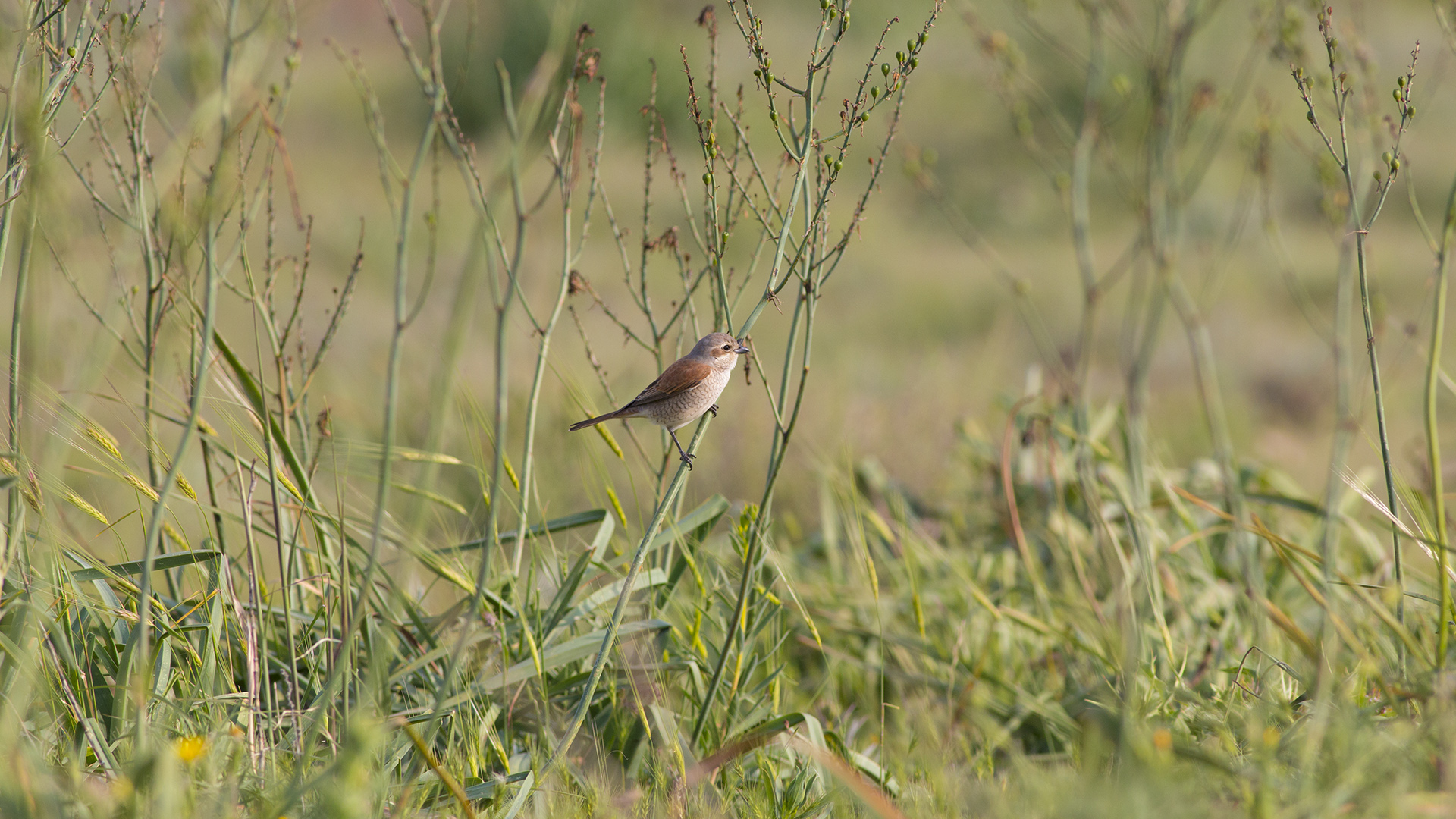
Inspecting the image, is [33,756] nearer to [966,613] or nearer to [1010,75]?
[1010,75]

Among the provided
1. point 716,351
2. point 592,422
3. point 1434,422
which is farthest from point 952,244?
point 1434,422

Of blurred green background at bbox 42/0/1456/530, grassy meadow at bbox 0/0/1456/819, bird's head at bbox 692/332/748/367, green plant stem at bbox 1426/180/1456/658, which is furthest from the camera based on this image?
blurred green background at bbox 42/0/1456/530

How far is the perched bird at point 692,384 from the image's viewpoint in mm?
2070

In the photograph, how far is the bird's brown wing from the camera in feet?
6.82

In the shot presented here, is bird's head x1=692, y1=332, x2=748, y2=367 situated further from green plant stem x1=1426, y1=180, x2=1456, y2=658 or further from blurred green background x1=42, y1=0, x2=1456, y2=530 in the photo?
green plant stem x1=1426, y1=180, x2=1456, y2=658

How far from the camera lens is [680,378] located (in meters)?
2.11

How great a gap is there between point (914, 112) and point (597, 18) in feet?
16.0

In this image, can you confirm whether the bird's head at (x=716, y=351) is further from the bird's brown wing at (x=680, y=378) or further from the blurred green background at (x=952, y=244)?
the blurred green background at (x=952, y=244)

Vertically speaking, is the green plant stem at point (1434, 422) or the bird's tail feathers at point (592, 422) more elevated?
the green plant stem at point (1434, 422)

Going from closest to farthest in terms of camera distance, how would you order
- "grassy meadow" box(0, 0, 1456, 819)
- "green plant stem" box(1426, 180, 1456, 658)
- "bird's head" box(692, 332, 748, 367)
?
1. "grassy meadow" box(0, 0, 1456, 819)
2. "green plant stem" box(1426, 180, 1456, 658)
3. "bird's head" box(692, 332, 748, 367)

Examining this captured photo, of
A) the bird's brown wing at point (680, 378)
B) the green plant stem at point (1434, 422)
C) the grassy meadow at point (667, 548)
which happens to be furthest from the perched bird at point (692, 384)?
the green plant stem at point (1434, 422)

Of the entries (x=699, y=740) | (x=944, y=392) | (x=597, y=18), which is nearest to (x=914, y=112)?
(x=597, y=18)

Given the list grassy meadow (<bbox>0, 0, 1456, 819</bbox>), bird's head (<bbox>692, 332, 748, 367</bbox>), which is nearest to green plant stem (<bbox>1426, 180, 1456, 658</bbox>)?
grassy meadow (<bbox>0, 0, 1456, 819</bbox>)

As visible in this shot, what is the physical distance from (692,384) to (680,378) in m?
0.04
